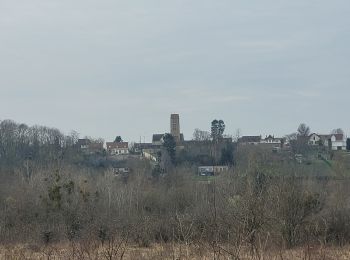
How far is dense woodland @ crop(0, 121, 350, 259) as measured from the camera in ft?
46.2

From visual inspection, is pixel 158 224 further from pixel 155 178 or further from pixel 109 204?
pixel 155 178

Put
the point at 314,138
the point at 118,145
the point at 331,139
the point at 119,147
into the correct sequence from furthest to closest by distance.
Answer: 1. the point at 118,145
2. the point at 119,147
3. the point at 331,139
4. the point at 314,138

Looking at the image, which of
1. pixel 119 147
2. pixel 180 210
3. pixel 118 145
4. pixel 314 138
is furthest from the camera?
pixel 118 145

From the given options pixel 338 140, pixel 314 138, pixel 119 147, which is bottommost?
pixel 119 147

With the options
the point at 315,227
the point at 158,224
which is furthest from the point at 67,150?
the point at 315,227

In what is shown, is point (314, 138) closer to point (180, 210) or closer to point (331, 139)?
point (331, 139)

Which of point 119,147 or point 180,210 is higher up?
point 119,147

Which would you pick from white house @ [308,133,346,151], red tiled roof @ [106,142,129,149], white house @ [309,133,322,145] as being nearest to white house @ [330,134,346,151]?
white house @ [308,133,346,151]

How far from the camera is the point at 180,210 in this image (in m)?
37.5

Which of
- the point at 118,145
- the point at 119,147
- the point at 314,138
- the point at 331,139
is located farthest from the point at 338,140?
the point at 118,145

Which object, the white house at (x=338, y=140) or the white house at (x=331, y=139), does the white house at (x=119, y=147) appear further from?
the white house at (x=338, y=140)

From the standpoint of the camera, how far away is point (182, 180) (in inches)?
1838

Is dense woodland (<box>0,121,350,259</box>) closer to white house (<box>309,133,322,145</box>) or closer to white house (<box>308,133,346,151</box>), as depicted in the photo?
white house (<box>309,133,322,145</box>)

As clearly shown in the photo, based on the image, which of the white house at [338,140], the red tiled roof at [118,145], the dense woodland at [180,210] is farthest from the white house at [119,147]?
the dense woodland at [180,210]
